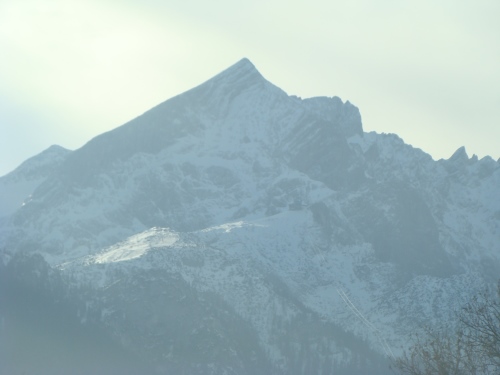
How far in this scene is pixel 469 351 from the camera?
61.7m

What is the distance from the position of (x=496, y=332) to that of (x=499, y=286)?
2.84 m

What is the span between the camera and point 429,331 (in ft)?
226

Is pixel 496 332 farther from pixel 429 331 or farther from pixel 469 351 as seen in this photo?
pixel 429 331

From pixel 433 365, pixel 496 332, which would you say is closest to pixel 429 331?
pixel 433 365

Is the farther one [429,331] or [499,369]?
[429,331]

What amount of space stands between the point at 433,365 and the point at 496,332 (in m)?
5.04

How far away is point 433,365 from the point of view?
65000 millimetres

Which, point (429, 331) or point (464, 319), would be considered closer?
point (464, 319)

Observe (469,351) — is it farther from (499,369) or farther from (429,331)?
(429,331)

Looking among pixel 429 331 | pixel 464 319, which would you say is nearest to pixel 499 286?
pixel 464 319

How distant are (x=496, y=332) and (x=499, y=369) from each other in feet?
10.4

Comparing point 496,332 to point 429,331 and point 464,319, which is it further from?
Answer: point 429,331

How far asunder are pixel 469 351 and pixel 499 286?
3.48 meters

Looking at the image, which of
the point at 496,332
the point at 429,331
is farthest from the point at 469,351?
the point at 429,331
